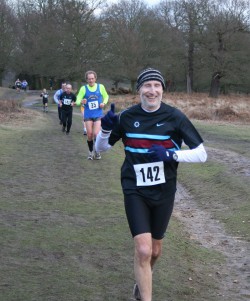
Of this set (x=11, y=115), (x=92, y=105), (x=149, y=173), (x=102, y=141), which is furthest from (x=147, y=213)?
(x=11, y=115)

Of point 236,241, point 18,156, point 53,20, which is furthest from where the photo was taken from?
point 53,20

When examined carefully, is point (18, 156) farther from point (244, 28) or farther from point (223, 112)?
point (244, 28)

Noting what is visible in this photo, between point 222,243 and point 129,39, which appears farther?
point 129,39

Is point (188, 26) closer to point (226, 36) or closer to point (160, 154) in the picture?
point (226, 36)

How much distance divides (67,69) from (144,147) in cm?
5213

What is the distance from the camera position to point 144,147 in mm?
4555

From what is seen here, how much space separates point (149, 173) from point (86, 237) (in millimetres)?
2470

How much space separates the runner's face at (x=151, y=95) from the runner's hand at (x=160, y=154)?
1.27 feet

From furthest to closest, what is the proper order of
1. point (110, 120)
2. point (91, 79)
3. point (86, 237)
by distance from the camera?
point (91, 79) < point (86, 237) < point (110, 120)

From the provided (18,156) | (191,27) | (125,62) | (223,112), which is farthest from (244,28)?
(18,156)

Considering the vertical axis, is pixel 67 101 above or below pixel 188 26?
below

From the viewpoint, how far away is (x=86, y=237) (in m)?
6.65

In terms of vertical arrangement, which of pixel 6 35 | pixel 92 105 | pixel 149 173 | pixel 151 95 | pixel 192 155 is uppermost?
pixel 6 35

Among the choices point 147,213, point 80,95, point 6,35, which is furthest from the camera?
point 6,35
